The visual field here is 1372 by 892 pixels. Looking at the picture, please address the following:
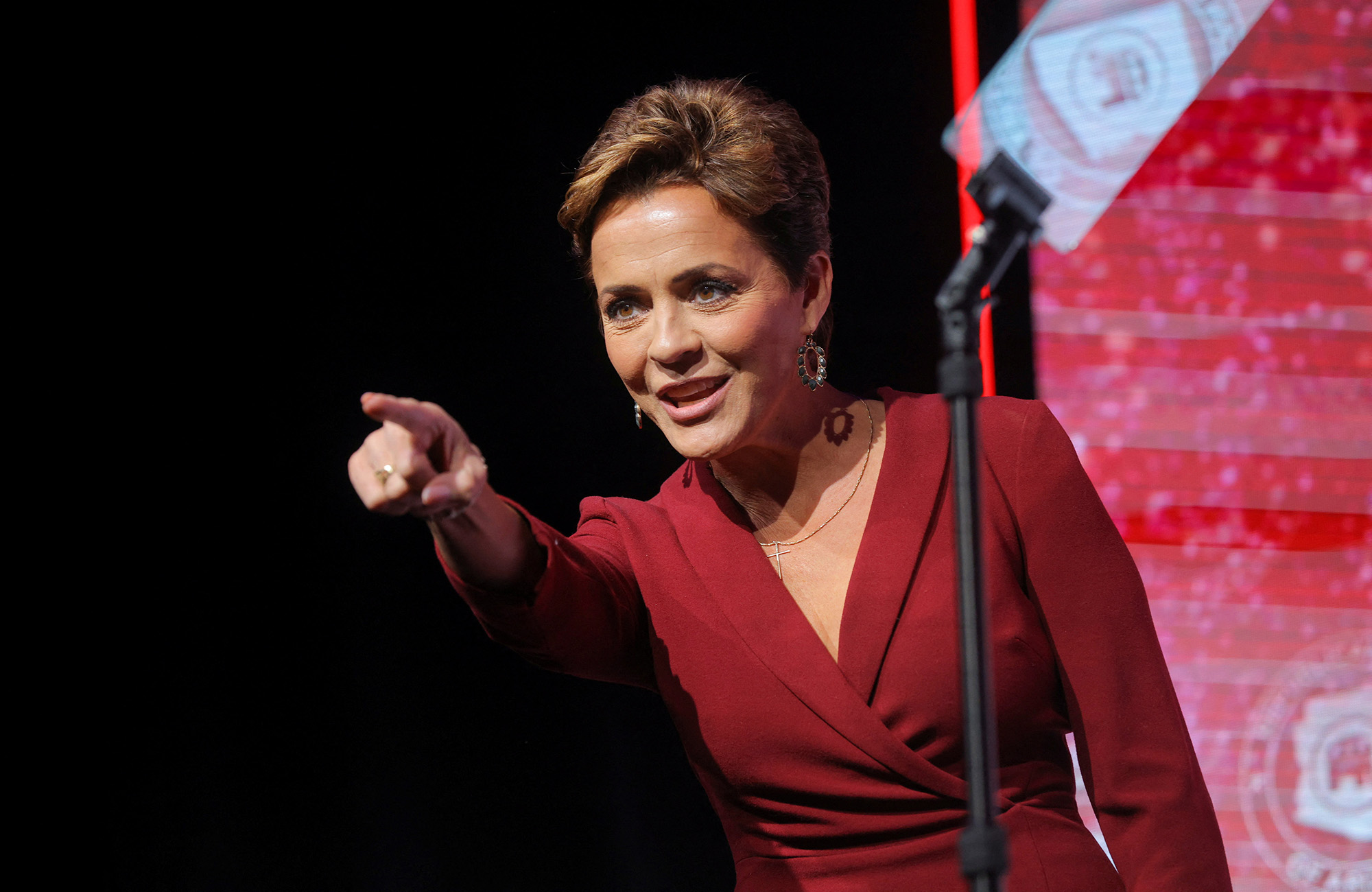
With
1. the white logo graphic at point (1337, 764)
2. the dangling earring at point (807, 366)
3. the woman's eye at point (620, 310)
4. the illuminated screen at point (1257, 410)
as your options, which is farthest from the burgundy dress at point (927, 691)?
the white logo graphic at point (1337, 764)

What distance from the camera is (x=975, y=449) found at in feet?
2.80

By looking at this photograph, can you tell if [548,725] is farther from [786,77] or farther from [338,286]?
[786,77]

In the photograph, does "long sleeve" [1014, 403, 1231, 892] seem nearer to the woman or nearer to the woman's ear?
the woman

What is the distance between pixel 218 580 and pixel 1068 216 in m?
1.75

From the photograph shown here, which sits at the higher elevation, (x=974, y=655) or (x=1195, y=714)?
(x=974, y=655)

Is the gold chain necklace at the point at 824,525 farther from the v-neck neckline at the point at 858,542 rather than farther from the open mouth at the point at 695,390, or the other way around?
the open mouth at the point at 695,390

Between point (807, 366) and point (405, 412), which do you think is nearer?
point (405, 412)

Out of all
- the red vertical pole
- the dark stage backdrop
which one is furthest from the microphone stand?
the red vertical pole

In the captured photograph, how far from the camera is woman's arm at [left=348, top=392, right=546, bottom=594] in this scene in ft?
3.36

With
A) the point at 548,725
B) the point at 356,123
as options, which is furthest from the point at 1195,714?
the point at 356,123

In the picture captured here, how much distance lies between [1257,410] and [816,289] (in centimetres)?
128

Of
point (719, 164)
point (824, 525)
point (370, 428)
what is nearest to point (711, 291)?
point (719, 164)

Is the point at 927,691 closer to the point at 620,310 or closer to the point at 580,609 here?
the point at 580,609

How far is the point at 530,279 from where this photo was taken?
7.82ft
